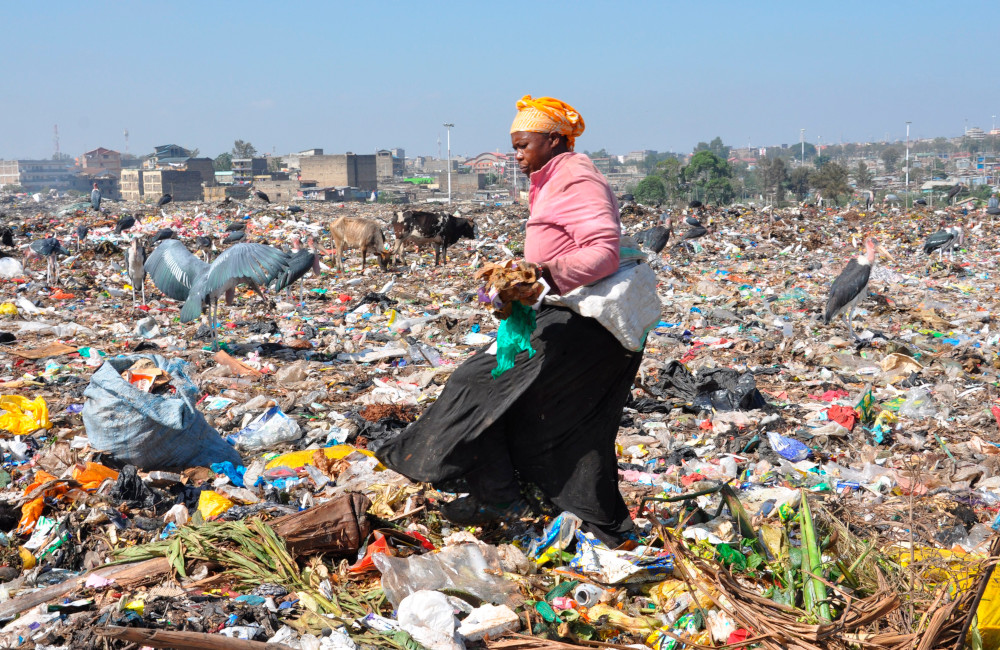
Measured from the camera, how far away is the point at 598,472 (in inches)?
101

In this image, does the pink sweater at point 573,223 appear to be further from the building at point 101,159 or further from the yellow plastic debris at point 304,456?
the building at point 101,159

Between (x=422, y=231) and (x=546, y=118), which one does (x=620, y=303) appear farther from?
(x=422, y=231)

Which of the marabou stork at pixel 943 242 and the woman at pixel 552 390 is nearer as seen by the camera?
the woman at pixel 552 390

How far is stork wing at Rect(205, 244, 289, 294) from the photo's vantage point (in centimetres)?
696

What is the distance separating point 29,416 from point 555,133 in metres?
3.51

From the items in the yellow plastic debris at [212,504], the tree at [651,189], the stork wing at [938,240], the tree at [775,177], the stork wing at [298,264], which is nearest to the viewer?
the yellow plastic debris at [212,504]

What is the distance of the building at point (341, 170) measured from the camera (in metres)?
56.2

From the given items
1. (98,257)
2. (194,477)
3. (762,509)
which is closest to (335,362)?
(194,477)

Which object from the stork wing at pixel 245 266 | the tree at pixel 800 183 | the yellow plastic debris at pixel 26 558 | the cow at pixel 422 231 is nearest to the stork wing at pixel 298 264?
the stork wing at pixel 245 266

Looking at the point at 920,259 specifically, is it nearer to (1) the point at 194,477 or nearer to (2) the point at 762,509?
(2) the point at 762,509

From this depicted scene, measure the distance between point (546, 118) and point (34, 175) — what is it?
119m

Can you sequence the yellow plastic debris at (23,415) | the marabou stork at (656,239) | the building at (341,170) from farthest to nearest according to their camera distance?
the building at (341,170), the marabou stork at (656,239), the yellow plastic debris at (23,415)

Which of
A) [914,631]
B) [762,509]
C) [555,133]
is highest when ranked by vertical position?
[555,133]

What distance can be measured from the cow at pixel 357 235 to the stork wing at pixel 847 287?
6959 mm
